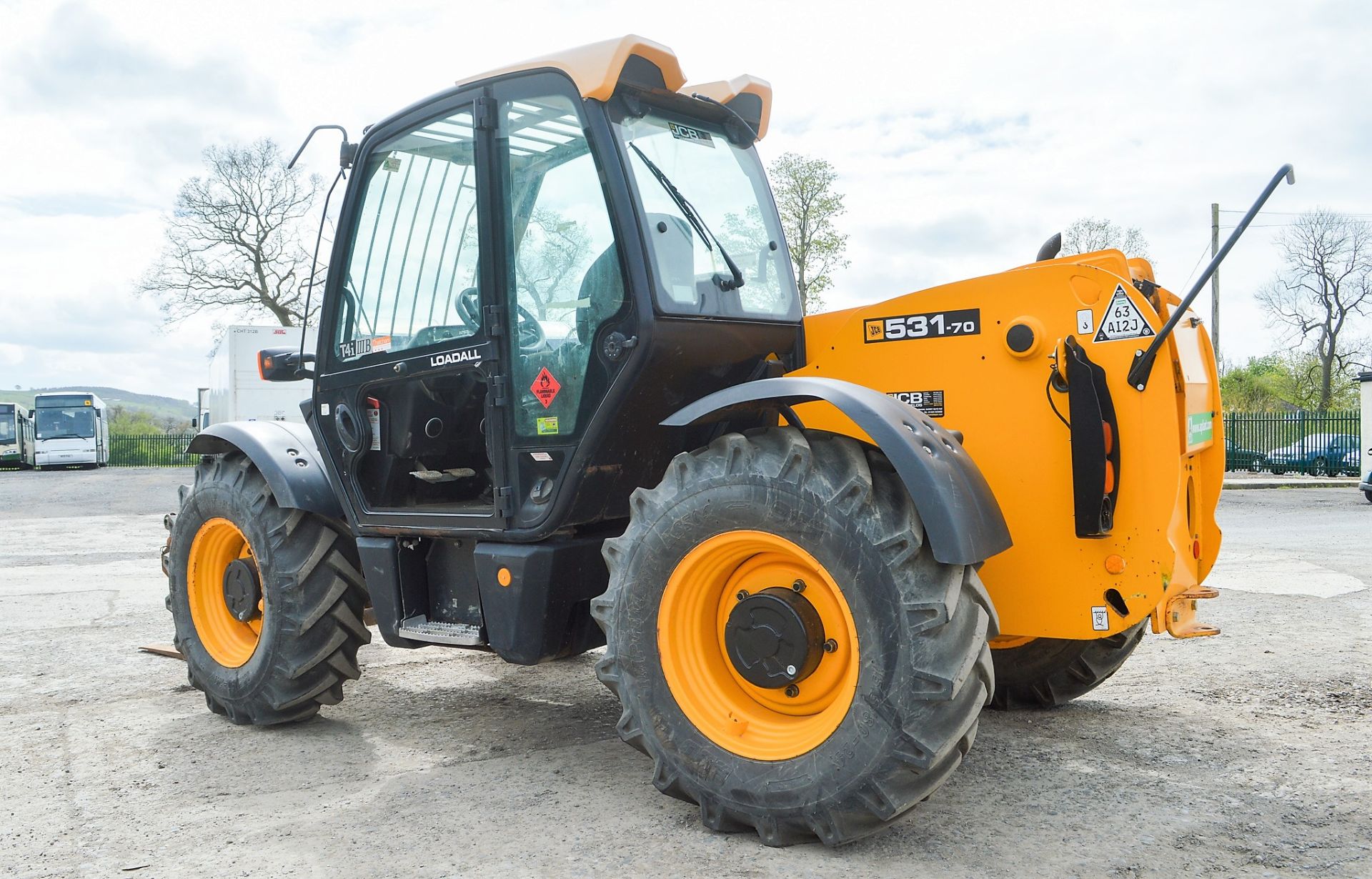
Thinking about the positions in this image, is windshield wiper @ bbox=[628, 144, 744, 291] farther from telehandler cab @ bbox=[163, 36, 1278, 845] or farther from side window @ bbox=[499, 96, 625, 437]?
side window @ bbox=[499, 96, 625, 437]

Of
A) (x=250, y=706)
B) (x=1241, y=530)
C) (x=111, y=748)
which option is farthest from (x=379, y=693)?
(x=1241, y=530)

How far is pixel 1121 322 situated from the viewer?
3.59 metres

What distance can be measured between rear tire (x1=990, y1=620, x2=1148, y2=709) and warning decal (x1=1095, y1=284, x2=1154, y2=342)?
59.7 inches

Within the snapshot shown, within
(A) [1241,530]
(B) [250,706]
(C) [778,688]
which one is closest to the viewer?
(C) [778,688]

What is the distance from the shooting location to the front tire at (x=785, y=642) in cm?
308

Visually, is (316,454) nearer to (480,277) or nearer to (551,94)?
(480,277)

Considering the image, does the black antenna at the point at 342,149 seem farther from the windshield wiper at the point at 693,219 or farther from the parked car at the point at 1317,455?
the parked car at the point at 1317,455

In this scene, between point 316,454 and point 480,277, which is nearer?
point 480,277

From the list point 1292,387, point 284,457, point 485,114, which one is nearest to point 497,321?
point 485,114

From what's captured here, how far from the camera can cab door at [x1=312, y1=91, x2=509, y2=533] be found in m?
4.22

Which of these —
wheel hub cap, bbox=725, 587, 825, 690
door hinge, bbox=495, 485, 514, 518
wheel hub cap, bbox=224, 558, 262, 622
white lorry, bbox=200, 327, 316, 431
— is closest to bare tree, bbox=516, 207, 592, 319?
door hinge, bbox=495, 485, 514, 518

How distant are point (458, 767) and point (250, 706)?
1229 mm

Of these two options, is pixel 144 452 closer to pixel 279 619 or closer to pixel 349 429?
pixel 279 619

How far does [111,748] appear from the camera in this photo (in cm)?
459
